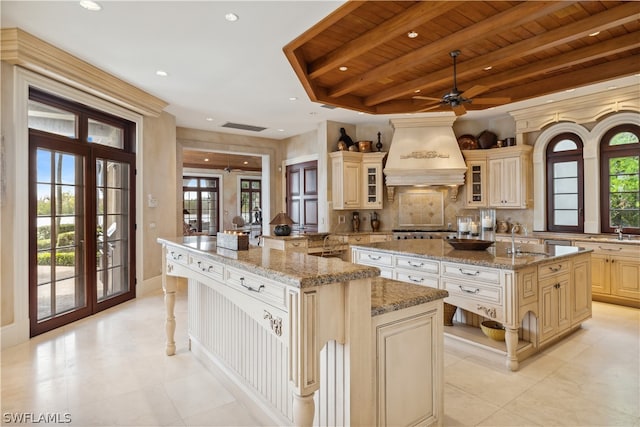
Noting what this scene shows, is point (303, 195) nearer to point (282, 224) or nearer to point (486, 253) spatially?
point (282, 224)

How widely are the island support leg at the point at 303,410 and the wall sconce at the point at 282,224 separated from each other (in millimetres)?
4177

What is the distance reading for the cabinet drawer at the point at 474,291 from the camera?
2.77 metres

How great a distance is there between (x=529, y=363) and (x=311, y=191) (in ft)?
16.8

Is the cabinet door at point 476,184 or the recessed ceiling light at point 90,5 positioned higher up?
the recessed ceiling light at point 90,5

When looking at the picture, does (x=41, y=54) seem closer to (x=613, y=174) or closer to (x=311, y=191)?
(x=311, y=191)

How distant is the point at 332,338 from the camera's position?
4.64 ft

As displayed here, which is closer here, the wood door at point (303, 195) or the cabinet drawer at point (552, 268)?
the cabinet drawer at point (552, 268)

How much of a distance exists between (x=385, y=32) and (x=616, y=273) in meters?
4.41

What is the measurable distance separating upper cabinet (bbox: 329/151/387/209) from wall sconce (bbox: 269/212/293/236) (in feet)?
4.32

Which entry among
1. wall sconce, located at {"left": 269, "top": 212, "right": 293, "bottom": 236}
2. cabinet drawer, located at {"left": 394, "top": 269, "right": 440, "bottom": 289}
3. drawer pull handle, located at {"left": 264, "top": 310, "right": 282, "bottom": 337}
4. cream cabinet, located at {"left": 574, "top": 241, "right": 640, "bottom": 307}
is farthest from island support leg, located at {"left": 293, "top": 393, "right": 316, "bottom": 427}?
cream cabinet, located at {"left": 574, "top": 241, "right": 640, "bottom": 307}

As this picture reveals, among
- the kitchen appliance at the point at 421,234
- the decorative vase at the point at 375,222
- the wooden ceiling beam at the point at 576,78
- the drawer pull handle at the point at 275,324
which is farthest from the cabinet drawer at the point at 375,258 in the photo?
the wooden ceiling beam at the point at 576,78

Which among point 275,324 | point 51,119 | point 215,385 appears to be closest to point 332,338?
point 275,324

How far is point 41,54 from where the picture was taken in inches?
134

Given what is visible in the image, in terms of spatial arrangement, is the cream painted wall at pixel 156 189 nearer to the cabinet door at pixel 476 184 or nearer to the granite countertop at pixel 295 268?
the granite countertop at pixel 295 268
